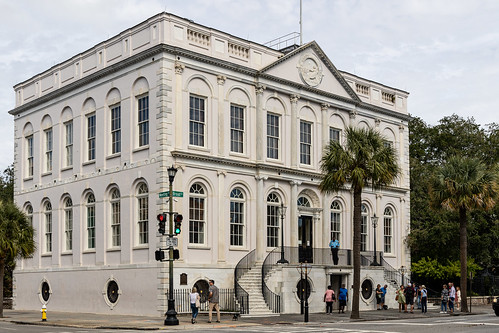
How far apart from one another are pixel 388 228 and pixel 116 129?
65.1 ft

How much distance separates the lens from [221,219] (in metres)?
37.0

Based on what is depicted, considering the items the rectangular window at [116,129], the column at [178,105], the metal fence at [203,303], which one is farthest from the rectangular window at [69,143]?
the metal fence at [203,303]

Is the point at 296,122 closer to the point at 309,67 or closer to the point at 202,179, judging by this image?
the point at 309,67

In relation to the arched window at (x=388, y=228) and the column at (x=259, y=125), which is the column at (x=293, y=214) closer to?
the column at (x=259, y=125)

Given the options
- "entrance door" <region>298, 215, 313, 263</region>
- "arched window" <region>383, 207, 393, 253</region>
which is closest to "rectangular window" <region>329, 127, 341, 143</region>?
"entrance door" <region>298, 215, 313, 263</region>

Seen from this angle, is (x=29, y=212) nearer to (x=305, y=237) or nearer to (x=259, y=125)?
(x=259, y=125)

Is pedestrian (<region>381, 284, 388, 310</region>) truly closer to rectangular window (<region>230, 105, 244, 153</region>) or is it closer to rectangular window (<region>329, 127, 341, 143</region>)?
rectangular window (<region>329, 127, 341, 143</region>)

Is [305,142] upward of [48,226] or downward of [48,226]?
upward

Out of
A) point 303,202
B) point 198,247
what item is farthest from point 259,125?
point 198,247

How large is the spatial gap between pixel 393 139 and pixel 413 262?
1070 centimetres

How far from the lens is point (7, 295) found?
53.3m

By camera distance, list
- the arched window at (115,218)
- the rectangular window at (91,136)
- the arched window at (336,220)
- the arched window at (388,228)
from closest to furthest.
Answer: the arched window at (115,218), the rectangular window at (91,136), the arched window at (336,220), the arched window at (388,228)

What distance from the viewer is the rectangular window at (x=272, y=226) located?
130ft

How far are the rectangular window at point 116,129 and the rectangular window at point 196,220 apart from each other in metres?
5.32
